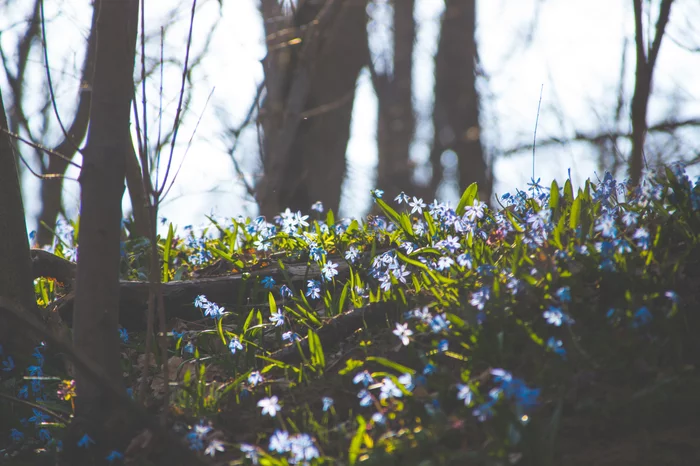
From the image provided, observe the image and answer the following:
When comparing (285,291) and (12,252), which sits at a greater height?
(12,252)

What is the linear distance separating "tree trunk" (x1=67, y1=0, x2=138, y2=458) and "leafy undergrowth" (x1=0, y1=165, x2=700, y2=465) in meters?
0.28

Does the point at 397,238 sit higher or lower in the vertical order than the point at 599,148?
lower

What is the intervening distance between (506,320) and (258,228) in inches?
84.7

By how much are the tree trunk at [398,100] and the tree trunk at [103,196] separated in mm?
10299

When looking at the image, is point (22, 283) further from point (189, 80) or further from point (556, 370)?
point (189, 80)

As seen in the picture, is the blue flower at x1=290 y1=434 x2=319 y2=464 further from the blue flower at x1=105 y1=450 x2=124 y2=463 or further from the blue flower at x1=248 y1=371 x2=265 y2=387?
the blue flower at x1=105 y1=450 x2=124 y2=463

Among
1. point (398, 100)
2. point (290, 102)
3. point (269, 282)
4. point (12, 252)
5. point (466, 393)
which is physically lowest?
point (466, 393)

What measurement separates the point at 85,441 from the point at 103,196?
2.93 feet

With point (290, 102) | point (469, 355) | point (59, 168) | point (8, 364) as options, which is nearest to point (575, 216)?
point (469, 355)

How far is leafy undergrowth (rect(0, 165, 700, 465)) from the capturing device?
2.00 m

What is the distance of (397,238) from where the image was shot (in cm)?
354

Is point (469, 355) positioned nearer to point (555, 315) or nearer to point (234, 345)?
point (555, 315)

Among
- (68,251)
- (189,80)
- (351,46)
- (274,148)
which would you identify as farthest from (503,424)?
(351,46)

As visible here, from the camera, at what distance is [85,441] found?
2.24m
